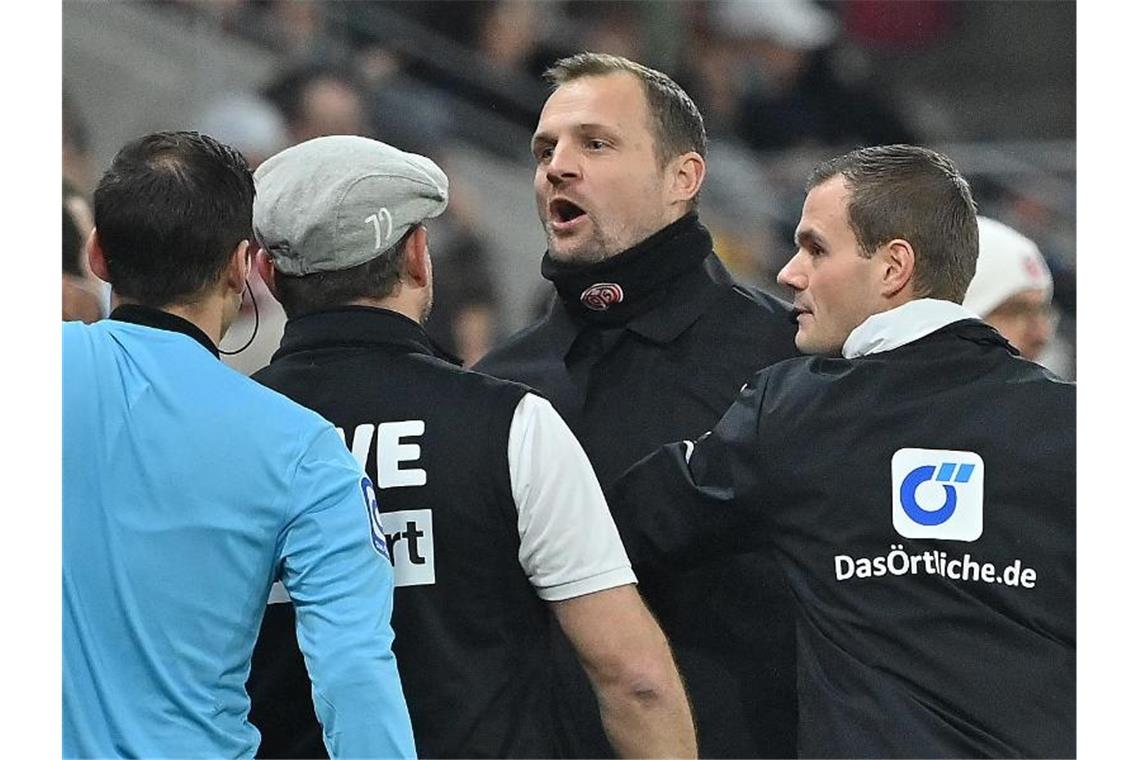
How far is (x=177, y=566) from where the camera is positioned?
6.47 feet

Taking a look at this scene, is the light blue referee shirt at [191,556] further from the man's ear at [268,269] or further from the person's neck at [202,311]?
the man's ear at [268,269]

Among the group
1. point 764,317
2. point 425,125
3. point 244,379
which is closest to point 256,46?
point 425,125

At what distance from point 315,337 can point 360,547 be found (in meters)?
0.39

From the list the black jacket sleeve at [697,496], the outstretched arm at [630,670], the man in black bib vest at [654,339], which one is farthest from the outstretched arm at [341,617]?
the man in black bib vest at [654,339]

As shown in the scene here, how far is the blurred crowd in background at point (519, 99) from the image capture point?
22.3ft

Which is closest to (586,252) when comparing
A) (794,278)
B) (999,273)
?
(794,278)

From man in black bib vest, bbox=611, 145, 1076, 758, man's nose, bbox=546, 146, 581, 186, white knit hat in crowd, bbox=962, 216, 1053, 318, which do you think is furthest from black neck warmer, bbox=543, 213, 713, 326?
white knit hat in crowd, bbox=962, 216, 1053, 318

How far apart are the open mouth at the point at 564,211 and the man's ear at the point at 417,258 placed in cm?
46

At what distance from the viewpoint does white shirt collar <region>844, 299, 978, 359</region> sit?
2.30m

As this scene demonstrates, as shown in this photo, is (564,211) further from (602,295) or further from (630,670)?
(630,670)

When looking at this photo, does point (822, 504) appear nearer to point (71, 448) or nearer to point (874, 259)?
point (874, 259)

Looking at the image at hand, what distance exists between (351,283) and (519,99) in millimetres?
5458

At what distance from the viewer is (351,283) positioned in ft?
7.54
